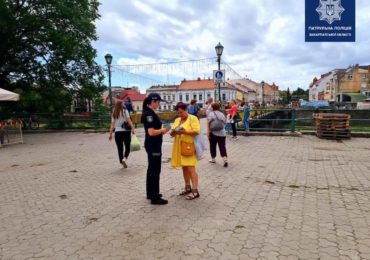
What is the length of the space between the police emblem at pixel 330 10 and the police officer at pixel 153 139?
23.6 feet

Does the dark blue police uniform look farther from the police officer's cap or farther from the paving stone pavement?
the paving stone pavement

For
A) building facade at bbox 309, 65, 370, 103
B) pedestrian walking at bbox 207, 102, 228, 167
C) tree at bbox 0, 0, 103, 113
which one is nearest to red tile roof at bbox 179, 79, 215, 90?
building facade at bbox 309, 65, 370, 103

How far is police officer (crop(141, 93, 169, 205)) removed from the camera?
5285mm

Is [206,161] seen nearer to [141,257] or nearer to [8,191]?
[8,191]

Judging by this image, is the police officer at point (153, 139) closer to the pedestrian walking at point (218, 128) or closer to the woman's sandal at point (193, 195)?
the woman's sandal at point (193, 195)

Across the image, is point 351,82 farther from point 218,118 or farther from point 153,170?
point 153,170

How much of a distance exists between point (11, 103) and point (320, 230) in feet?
68.6

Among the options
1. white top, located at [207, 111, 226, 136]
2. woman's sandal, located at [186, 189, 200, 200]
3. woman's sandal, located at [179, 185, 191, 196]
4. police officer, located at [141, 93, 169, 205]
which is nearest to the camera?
police officer, located at [141, 93, 169, 205]

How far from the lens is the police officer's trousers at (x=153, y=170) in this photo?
537 cm

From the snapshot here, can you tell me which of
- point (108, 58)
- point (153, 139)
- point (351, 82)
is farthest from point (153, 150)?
point (351, 82)

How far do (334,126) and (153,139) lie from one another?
1025cm

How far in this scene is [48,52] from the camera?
21.2m

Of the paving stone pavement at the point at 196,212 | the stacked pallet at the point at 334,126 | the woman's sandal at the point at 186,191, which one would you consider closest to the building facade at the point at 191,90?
the stacked pallet at the point at 334,126

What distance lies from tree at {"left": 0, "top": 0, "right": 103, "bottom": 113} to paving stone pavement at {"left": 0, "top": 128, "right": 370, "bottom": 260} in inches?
485
